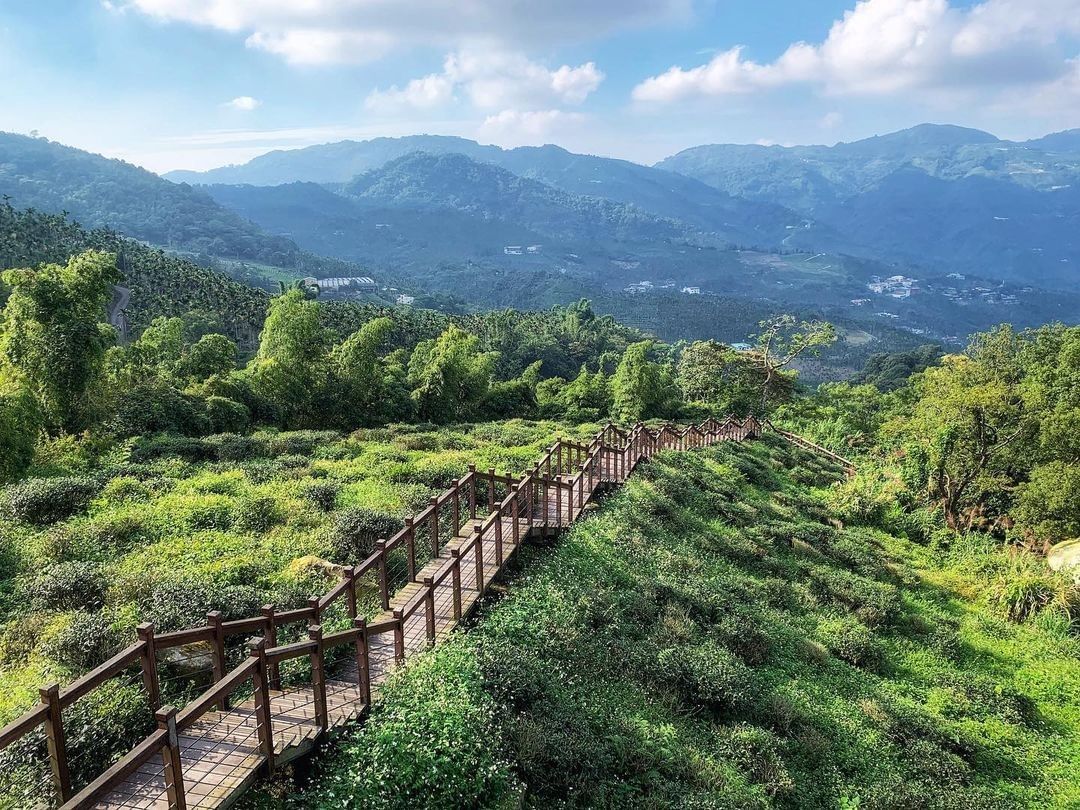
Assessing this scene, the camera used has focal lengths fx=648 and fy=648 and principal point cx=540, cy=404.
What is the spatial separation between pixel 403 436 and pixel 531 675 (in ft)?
49.4

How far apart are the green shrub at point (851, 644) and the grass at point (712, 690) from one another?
1.4 inches

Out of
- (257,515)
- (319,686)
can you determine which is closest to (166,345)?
(257,515)

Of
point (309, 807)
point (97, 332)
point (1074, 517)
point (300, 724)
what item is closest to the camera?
point (309, 807)

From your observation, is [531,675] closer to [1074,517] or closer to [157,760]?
[157,760]

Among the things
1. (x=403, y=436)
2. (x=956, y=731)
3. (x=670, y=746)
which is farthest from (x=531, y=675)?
(x=403, y=436)

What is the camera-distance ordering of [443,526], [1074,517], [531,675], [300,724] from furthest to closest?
[1074,517]
[443,526]
[531,675]
[300,724]

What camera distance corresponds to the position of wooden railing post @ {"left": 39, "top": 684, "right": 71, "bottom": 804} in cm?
453

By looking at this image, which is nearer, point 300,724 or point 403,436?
point 300,724

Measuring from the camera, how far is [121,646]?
7.29 meters

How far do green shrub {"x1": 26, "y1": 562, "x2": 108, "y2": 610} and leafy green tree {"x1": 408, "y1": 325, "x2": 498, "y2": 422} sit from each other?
22659mm

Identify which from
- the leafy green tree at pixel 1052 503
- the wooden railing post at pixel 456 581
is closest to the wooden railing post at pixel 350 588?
the wooden railing post at pixel 456 581

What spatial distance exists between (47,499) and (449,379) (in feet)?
70.5

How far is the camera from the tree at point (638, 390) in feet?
129

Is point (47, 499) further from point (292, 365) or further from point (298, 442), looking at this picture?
point (292, 365)
